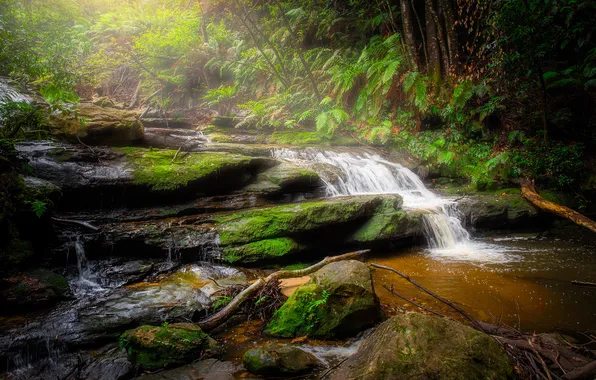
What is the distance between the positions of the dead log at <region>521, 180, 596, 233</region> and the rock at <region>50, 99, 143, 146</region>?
10.0 metres

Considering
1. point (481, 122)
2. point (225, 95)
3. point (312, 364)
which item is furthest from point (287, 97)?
point (312, 364)

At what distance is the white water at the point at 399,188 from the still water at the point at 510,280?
0.28 metres

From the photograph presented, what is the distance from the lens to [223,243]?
5273 millimetres

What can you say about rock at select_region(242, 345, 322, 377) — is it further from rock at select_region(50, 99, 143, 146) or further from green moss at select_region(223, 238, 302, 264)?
rock at select_region(50, 99, 143, 146)

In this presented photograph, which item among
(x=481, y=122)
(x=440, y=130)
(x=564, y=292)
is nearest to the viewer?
(x=564, y=292)

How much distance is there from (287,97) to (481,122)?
699 centimetres

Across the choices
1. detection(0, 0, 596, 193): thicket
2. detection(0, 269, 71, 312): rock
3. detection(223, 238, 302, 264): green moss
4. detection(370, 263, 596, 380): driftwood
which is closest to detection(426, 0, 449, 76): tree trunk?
detection(0, 0, 596, 193): thicket

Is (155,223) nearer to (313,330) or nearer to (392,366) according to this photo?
(313,330)

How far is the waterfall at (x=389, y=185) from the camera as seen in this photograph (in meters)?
6.32

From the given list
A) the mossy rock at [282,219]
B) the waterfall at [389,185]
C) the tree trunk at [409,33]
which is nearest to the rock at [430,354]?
the mossy rock at [282,219]

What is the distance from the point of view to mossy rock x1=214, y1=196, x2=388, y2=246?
5.40 m

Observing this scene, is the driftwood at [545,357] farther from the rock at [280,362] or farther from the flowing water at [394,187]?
the flowing water at [394,187]

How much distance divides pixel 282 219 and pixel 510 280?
3.78 metres

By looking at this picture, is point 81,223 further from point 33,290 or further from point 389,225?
point 389,225
